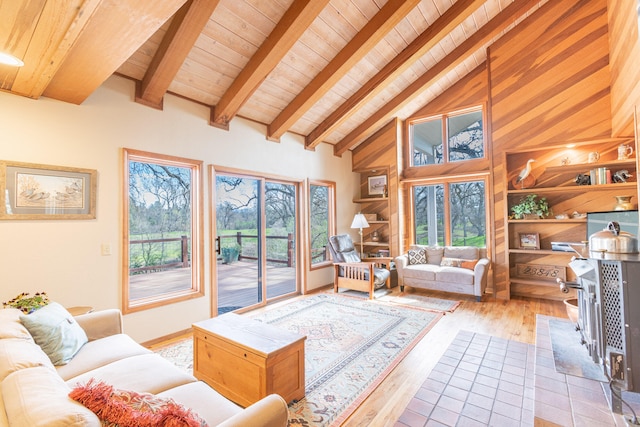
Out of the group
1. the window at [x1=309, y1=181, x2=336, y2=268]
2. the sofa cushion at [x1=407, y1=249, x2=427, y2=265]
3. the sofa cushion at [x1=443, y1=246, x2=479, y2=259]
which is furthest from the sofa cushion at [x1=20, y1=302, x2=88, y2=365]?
the sofa cushion at [x1=443, y1=246, x2=479, y2=259]

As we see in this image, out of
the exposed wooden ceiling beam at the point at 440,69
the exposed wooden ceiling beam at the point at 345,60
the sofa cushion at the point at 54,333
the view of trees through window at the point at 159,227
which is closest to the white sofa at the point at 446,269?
the exposed wooden ceiling beam at the point at 440,69

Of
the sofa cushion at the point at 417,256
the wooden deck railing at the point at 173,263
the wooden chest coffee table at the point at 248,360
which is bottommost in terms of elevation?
the wooden chest coffee table at the point at 248,360

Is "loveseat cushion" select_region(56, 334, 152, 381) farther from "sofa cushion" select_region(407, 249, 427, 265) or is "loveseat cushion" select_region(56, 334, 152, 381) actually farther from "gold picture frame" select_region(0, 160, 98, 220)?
"sofa cushion" select_region(407, 249, 427, 265)

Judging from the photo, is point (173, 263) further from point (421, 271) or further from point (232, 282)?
point (421, 271)

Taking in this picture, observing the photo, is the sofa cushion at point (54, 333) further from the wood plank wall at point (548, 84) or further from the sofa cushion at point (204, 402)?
the wood plank wall at point (548, 84)

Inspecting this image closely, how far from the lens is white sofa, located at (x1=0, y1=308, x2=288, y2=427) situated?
93cm

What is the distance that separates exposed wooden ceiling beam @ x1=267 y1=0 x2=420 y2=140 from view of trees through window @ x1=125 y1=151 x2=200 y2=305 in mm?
1482

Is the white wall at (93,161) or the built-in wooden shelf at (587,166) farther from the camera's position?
the built-in wooden shelf at (587,166)

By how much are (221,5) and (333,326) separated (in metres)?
3.60

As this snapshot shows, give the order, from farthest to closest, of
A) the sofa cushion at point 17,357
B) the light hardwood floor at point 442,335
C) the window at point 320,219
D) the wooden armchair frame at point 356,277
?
1. the window at point 320,219
2. the wooden armchair frame at point 356,277
3. the light hardwood floor at point 442,335
4. the sofa cushion at point 17,357

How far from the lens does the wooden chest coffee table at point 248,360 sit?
1998 mm

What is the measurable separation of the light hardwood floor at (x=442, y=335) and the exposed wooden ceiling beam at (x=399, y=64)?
116 inches

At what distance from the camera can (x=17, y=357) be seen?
1318mm

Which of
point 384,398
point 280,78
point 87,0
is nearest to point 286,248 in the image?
point 280,78
